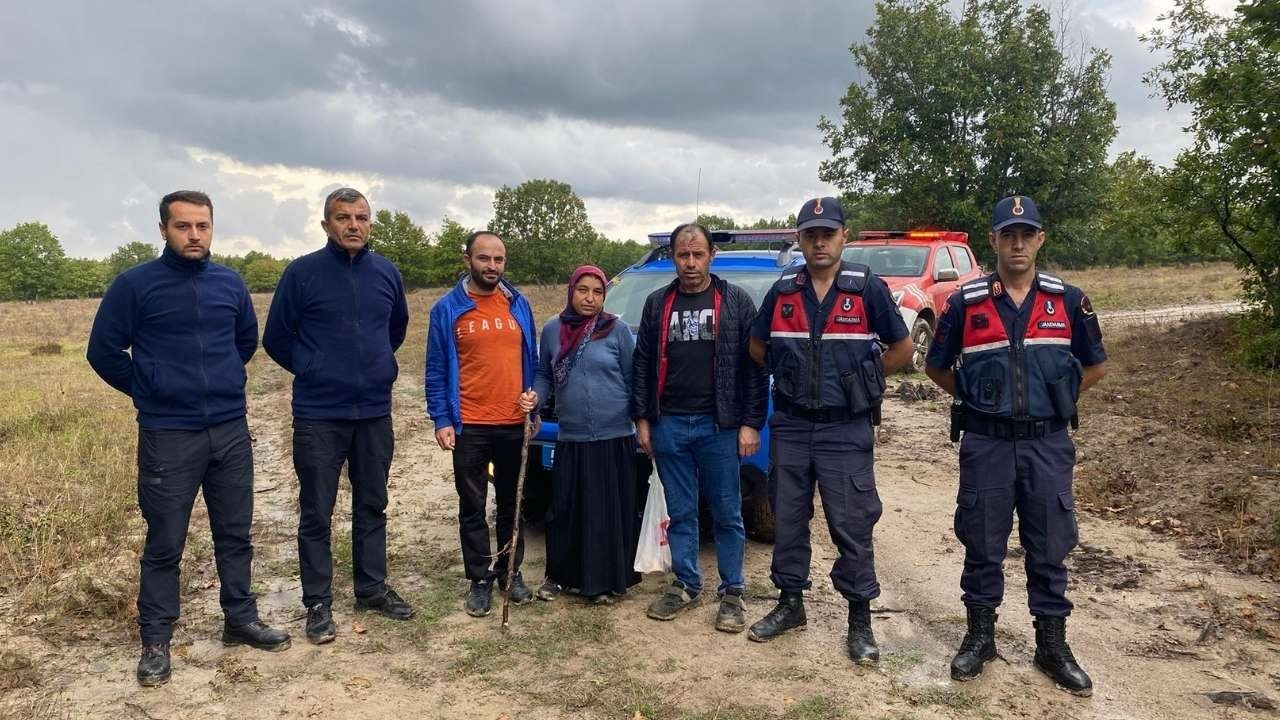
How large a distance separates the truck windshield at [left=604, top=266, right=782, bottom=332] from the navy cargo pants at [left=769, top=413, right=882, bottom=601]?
1934 millimetres

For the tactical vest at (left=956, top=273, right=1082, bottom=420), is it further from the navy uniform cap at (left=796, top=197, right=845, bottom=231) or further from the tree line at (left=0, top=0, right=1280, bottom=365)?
the tree line at (left=0, top=0, right=1280, bottom=365)

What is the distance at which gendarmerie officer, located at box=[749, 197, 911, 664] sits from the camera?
12.5ft

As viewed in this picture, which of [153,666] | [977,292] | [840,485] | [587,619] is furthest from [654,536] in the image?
[153,666]

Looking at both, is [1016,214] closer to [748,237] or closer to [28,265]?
[748,237]

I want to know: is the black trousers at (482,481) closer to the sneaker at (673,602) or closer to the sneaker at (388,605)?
the sneaker at (388,605)

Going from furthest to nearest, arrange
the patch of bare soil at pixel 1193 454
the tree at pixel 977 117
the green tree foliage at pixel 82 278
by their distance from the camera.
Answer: the green tree foliage at pixel 82 278, the tree at pixel 977 117, the patch of bare soil at pixel 1193 454

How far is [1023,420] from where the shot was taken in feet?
11.7

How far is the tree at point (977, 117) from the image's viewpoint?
1875 centimetres

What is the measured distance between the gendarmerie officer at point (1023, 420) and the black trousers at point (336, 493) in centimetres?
297

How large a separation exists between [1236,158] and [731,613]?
8.53 m

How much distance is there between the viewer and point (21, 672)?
143 inches

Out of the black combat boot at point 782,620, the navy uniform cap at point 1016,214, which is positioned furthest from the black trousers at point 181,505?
the navy uniform cap at point 1016,214

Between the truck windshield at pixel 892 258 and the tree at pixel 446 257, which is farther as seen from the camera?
the tree at pixel 446 257

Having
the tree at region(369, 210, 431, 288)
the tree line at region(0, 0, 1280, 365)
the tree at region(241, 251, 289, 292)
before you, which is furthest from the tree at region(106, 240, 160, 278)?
the tree line at region(0, 0, 1280, 365)
